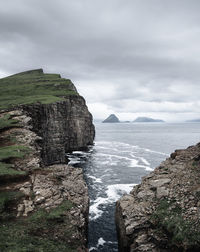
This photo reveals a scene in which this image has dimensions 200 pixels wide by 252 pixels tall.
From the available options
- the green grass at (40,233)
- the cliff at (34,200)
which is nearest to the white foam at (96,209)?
the cliff at (34,200)

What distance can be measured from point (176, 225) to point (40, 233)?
1151 centimetres

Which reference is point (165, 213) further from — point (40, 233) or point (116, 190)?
point (116, 190)

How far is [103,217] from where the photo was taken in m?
31.5

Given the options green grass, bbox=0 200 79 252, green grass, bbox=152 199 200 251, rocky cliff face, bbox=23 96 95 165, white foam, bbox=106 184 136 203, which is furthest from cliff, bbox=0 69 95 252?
white foam, bbox=106 184 136 203

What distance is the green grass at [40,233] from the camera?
1363cm

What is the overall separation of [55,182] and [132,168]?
41.3 m

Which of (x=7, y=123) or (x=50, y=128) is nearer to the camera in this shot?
(x=7, y=123)

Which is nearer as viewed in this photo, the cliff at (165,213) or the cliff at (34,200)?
the cliff at (34,200)

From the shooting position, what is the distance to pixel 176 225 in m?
16.5

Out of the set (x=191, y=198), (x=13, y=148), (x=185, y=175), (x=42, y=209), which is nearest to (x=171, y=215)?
(x=191, y=198)

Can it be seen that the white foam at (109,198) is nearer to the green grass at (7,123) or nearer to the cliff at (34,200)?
the cliff at (34,200)

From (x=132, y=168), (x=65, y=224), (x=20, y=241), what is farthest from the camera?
(x=132, y=168)

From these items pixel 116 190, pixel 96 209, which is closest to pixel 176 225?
pixel 96 209

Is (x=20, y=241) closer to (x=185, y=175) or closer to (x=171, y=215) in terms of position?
(x=171, y=215)
